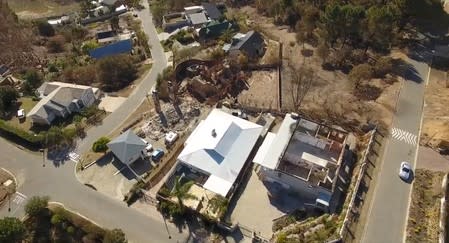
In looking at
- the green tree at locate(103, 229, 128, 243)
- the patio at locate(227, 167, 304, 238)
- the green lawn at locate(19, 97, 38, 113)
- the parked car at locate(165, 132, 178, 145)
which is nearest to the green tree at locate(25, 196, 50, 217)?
the green tree at locate(103, 229, 128, 243)

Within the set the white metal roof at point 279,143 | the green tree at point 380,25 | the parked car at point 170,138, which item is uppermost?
the green tree at point 380,25

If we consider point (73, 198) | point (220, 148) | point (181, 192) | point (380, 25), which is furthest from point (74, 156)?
point (380, 25)

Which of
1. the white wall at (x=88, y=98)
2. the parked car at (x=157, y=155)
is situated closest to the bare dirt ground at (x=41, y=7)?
the white wall at (x=88, y=98)

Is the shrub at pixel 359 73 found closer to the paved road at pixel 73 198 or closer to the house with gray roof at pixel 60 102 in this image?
the paved road at pixel 73 198

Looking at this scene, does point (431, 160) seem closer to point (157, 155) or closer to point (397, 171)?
point (397, 171)

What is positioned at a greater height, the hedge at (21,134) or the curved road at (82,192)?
the hedge at (21,134)

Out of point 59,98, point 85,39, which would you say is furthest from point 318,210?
point 85,39

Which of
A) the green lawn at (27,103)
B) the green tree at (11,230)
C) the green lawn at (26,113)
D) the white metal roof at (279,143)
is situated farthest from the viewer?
the green lawn at (27,103)
